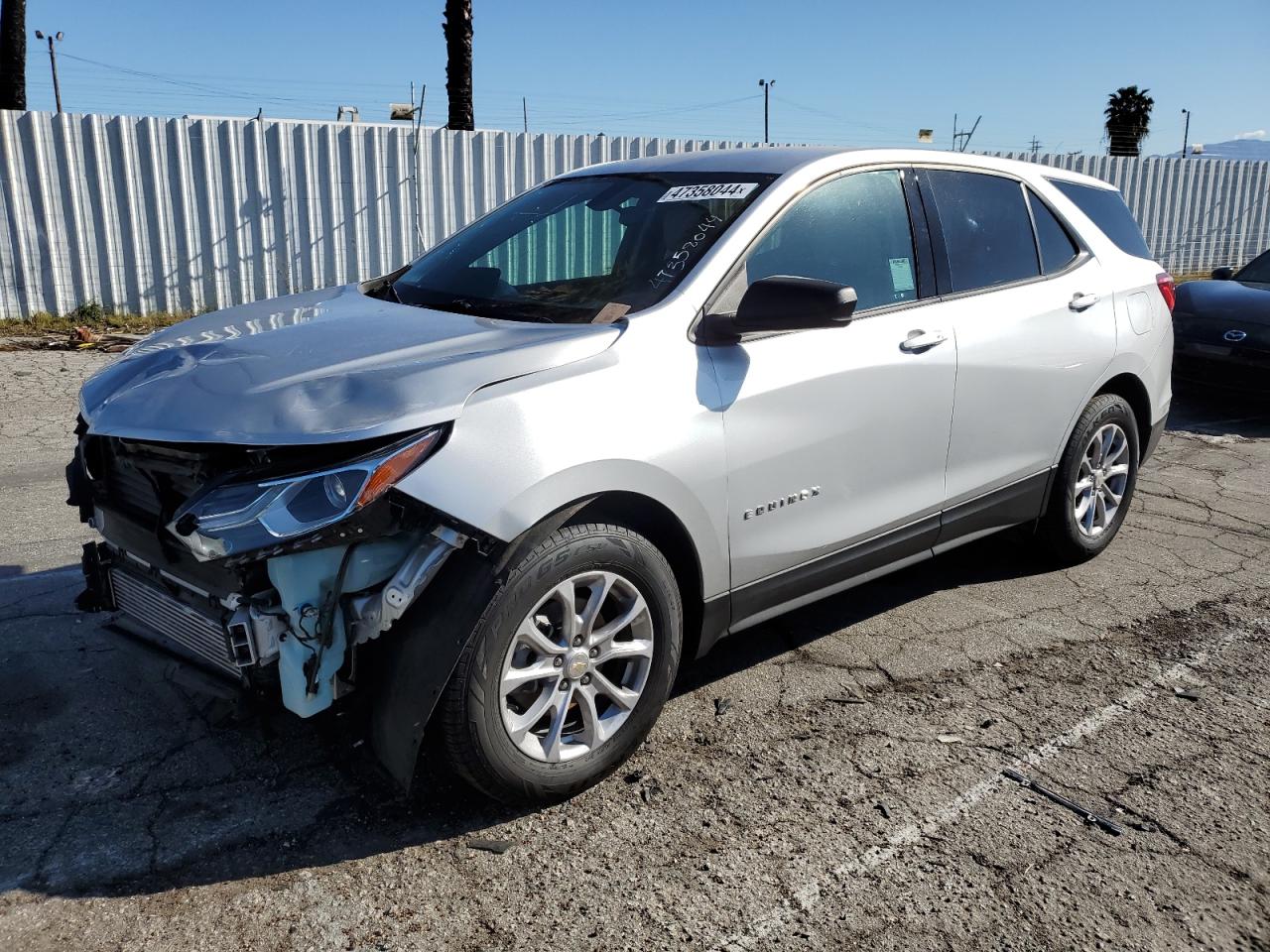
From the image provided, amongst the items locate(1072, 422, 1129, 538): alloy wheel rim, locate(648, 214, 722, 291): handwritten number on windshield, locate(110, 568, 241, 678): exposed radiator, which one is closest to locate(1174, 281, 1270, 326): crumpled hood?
locate(1072, 422, 1129, 538): alloy wheel rim

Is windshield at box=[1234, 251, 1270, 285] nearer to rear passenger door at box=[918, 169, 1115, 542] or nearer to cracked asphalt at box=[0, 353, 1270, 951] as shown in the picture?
rear passenger door at box=[918, 169, 1115, 542]

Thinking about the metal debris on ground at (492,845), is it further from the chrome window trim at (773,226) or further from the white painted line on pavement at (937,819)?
the chrome window trim at (773,226)

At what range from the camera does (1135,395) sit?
16.7 feet

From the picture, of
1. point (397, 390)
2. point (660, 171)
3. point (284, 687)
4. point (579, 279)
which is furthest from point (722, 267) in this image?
point (284, 687)

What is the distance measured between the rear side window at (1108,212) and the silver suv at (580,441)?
65cm

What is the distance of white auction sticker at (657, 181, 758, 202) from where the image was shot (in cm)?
357

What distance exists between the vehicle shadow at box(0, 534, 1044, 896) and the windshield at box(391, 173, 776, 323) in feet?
4.72

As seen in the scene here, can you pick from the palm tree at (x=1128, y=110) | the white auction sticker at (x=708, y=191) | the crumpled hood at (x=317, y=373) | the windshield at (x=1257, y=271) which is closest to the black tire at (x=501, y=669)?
the crumpled hood at (x=317, y=373)

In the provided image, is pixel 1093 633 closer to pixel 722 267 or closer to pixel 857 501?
pixel 857 501

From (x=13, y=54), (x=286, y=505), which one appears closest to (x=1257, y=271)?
(x=286, y=505)

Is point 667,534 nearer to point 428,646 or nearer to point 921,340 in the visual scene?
point 428,646

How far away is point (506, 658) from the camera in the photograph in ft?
9.04

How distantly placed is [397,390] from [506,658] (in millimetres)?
759

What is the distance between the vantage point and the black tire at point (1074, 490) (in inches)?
184
